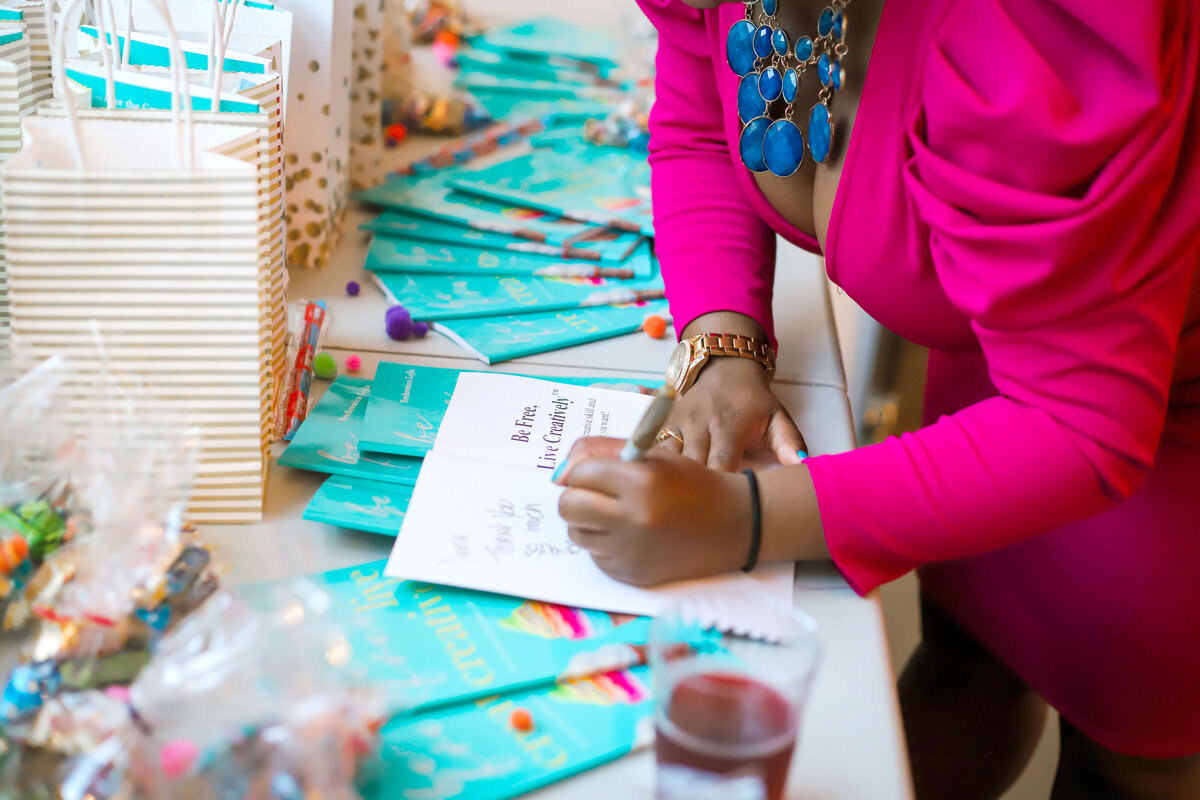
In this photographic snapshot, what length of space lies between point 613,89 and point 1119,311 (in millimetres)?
1271

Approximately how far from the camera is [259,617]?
16.3 inches

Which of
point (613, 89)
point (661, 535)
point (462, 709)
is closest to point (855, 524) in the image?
point (661, 535)

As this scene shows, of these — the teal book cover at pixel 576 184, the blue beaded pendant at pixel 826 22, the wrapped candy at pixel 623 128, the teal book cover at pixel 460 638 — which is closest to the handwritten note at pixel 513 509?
the teal book cover at pixel 460 638

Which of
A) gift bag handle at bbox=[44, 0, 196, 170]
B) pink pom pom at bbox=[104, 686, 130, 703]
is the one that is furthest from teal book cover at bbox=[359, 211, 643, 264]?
pink pom pom at bbox=[104, 686, 130, 703]

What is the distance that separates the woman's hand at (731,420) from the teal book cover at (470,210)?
0.41m

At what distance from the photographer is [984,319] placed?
2.00 feet

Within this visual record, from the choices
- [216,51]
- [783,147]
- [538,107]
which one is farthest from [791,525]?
[538,107]

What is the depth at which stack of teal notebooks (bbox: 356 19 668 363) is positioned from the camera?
3.30ft

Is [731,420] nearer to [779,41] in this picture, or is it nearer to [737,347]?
[737,347]

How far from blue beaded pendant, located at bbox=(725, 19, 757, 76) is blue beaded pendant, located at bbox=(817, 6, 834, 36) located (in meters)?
0.06

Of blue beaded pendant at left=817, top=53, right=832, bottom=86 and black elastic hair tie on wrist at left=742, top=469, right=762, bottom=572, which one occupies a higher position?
blue beaded pendant at left=817, top=53, right=832, bottom=86

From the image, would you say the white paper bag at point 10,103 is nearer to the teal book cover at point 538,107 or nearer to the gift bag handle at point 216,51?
the gift bag handle at point 216,51

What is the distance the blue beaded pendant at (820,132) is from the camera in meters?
0.75

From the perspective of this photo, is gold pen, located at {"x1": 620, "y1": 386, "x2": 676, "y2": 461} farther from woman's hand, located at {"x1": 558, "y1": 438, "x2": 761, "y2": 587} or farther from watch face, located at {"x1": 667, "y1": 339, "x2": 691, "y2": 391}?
watch face, located at {"x1": 667, "y1": 339, "x2": 691, "y2": 391}
